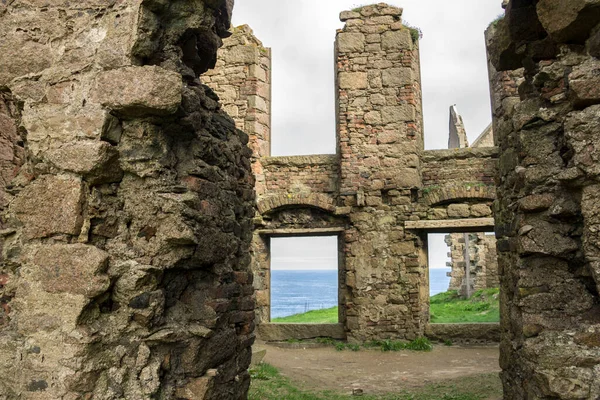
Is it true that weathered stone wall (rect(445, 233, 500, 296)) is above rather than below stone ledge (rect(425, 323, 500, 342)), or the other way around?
above

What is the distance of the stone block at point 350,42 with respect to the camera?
978 cm

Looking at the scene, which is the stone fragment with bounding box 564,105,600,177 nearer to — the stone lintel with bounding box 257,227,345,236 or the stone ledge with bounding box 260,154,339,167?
the stone lintel with bounding box 257,227,345,236

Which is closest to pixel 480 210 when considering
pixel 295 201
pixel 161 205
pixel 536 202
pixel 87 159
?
pixel 295 201

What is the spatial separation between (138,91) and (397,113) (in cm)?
753

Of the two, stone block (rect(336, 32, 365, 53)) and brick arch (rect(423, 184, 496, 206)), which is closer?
brick arch (rect(423, 184, 496, 206))

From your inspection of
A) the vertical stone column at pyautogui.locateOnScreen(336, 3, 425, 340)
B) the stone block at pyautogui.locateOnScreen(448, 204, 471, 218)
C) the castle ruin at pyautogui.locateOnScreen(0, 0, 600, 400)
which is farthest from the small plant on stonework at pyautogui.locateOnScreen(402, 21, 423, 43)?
the castle ruin at pyautogui.locateOnScreen(0, 0, 600, 400)

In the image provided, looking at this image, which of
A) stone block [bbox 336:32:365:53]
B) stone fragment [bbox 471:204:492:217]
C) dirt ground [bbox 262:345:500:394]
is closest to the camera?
dirt ground [bbox 262:345:500:394]

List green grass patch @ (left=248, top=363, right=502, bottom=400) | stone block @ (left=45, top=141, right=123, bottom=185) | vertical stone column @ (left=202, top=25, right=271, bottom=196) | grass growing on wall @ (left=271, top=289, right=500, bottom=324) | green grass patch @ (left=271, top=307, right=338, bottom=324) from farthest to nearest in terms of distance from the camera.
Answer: green grass patch @ (left=271, top=307, right=338, bottom=324) < grass growing on wall @ (left=271, top=289, right=500, bottom=324) < vertical stone column @ (left=202, top=25, right=271, bottom=196) < green grass patch @ (left=248, top=363, right=502, bottom=400) < stone block @ (left=45, top=141, right=123, bottom=185)

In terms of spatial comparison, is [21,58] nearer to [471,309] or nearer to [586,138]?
[586,138]

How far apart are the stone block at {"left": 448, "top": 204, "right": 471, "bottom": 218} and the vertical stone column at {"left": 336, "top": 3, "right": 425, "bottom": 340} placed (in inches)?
28.5

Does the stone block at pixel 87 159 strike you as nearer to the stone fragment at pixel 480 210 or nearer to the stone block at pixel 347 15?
the stone fragment at pixel 480 210

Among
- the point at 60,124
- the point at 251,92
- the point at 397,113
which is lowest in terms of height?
the point at 60,124

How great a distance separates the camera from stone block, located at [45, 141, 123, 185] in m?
2.54

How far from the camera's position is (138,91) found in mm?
2602
